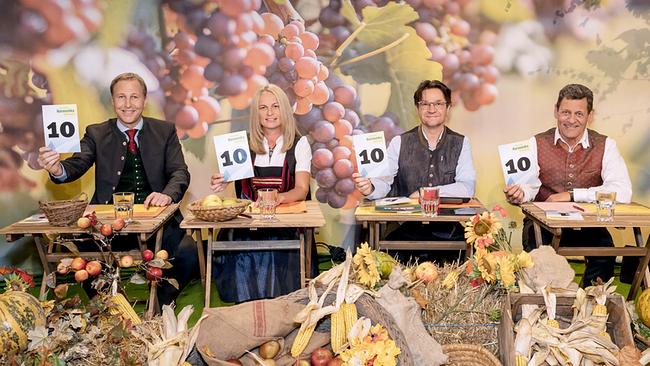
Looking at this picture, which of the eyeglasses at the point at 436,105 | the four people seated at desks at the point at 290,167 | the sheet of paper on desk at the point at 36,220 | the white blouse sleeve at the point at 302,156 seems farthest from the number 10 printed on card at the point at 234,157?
the eyeglasses at the point at 436,105

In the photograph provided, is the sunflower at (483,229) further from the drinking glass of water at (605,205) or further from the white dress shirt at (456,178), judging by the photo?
the white dress shirt at (456,178)

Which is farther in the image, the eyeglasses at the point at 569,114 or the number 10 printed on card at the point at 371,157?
the eyeglasses at the point at 569,114

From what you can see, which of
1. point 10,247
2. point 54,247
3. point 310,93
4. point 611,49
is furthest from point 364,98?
point 10,247

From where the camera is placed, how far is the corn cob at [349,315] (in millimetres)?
2201

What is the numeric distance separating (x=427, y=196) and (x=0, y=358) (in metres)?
2.39

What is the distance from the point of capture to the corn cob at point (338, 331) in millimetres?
2182

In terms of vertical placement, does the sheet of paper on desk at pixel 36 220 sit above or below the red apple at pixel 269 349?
above

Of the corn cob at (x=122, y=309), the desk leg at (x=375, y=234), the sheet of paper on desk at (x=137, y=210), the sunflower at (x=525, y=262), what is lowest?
the corn cob at (x=122, y=309)

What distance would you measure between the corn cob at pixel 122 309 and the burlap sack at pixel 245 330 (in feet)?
1.71

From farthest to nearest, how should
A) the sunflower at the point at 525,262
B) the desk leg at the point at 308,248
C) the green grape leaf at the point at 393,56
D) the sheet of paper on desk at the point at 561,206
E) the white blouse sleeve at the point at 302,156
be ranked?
the green grape leaf at the point at 393,56 → the white blouse sleeve at the point at 302,156 → the desk leg at the point at 308,248 → the sheet of paper on desk at the point at 561,206 → the sunflower at the point at 525,262

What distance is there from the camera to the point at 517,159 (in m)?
4.22

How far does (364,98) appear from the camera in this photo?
231 inches

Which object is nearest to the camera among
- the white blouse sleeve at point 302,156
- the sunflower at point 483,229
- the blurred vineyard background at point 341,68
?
the sunflower at point 483,229

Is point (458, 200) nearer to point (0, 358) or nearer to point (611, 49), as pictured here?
point (611, 49)
